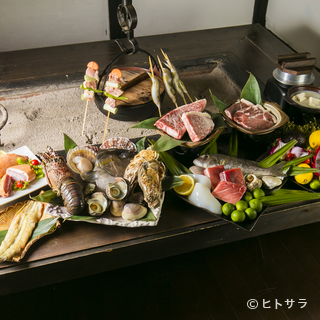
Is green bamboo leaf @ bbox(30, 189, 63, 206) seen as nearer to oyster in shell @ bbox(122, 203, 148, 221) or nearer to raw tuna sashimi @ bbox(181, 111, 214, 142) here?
oyster in shell @ bbox(122, 203, 148, 221)

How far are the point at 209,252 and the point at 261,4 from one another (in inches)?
133

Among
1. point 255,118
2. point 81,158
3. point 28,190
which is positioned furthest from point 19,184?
point 255,118

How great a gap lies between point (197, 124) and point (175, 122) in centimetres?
11

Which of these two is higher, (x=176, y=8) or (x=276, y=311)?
(x=176, y=8)

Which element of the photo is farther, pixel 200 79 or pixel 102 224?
pixel 200 79

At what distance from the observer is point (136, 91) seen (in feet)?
6.95

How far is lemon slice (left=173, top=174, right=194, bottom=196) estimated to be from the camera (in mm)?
1388

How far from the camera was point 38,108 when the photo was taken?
2.44 metres

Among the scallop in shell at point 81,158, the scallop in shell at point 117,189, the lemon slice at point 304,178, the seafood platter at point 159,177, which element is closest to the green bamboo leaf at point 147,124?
the seafood platter at point 159,177

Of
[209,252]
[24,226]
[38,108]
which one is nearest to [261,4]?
[38,108]

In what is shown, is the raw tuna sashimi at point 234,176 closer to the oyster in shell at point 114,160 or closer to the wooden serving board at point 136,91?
the oyster in shell at point 114,160

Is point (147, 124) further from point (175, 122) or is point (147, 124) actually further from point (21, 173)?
point (21, 173)

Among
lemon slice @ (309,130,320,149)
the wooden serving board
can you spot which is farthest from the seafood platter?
the wooden serving board

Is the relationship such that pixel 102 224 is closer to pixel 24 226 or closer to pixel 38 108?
pixel 24 226
